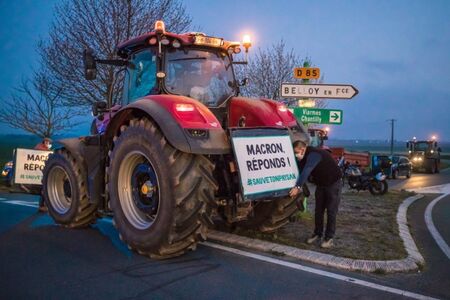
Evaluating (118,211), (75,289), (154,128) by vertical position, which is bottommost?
(75,289)

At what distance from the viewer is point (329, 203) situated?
608 centimetres

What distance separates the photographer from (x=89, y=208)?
661 centimetres

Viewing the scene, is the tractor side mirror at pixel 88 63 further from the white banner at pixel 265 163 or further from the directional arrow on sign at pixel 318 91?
the directional arrow on sign at pixel 318 91

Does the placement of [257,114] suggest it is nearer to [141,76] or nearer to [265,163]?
[265,163]

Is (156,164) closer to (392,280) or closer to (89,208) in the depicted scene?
(89,208)

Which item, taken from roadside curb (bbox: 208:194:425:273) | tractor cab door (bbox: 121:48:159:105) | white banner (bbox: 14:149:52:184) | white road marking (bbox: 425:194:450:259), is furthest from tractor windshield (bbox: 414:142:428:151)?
tractor cab door (bbox: 121:48:159:105)

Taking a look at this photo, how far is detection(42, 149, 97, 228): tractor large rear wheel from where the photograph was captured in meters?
6.53

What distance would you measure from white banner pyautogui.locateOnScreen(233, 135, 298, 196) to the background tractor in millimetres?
33455

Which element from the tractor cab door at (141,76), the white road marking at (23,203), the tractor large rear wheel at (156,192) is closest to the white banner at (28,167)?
the white road marking at (23,203)

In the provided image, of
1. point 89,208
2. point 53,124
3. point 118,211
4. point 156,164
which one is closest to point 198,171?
point 156,164

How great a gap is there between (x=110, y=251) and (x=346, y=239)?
11.3 ft

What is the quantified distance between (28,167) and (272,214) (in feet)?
22.5

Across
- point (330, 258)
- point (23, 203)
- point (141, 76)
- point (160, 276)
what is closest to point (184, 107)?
point (141, 76)

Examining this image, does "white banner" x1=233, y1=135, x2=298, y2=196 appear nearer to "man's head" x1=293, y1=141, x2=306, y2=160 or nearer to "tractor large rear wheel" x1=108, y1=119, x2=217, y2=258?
"man's head" x1=293, y1=141, x2=306, y2=160
